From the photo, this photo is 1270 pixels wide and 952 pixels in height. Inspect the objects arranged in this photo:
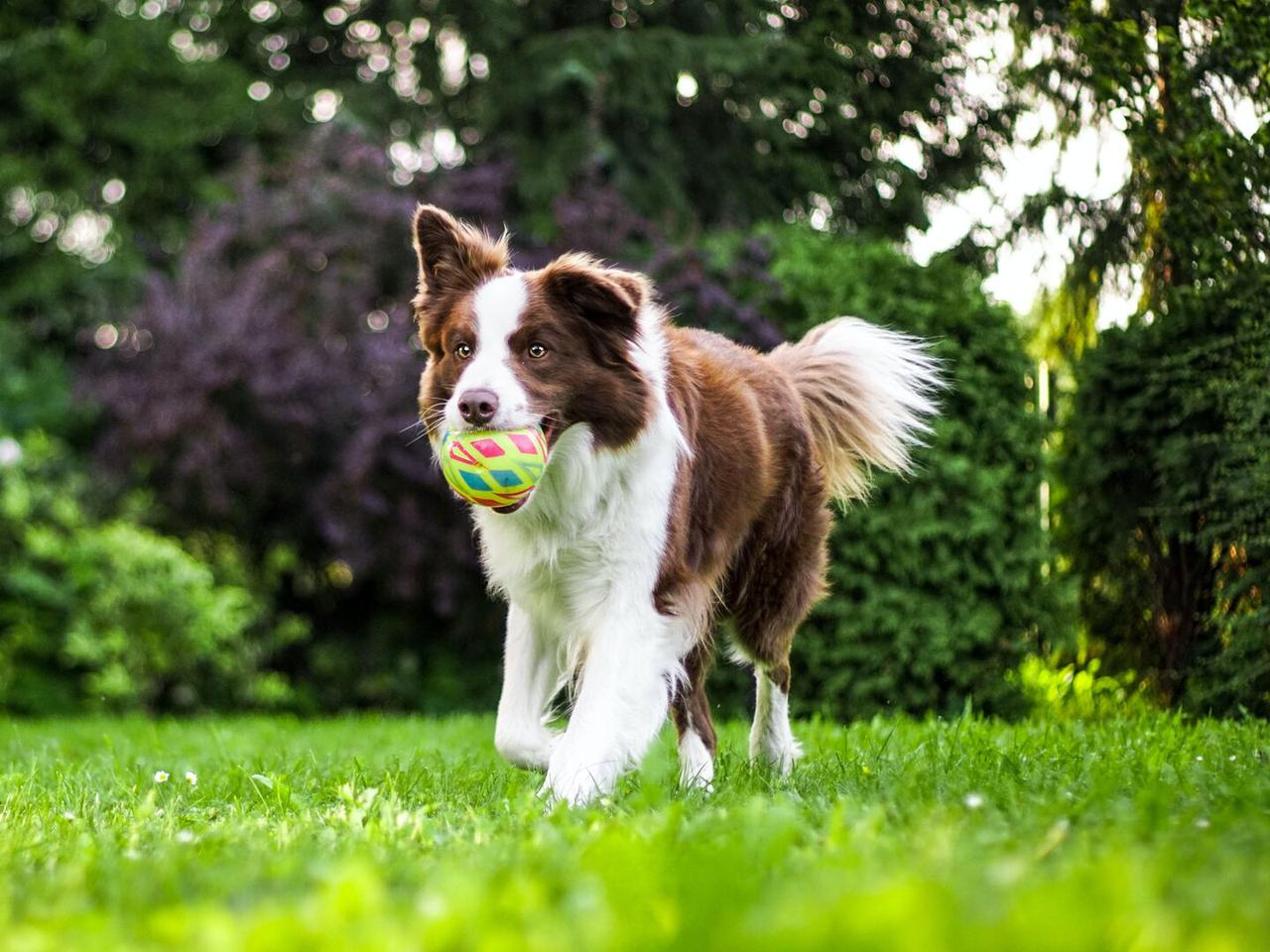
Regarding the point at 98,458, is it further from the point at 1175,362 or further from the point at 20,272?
the point at 1175,362

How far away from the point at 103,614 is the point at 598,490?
7.44m

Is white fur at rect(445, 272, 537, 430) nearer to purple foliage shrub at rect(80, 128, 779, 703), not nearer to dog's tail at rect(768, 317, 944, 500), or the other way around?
dog's tail at rect(768, 317, 944, 500)

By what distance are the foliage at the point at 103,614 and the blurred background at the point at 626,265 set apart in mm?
38

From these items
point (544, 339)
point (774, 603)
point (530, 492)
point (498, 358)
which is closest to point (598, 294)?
point (544, 339)

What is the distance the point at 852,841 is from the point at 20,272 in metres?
12.2

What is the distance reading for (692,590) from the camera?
4.38 metres

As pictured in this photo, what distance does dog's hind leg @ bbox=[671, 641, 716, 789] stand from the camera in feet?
15.5

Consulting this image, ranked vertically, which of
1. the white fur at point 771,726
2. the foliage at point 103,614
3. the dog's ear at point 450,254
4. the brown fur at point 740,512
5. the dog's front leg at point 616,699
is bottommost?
the foliage at point 103,614

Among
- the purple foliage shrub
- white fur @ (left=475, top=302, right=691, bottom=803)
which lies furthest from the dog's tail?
the purple foliage shrub

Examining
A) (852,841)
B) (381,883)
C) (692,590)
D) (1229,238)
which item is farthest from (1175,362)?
(381,883)

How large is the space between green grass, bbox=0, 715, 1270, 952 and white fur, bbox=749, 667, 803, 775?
24cm

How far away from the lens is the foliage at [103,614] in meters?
10.2

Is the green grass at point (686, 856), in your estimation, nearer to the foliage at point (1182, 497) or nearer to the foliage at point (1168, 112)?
the foliage at point (1182, 497)

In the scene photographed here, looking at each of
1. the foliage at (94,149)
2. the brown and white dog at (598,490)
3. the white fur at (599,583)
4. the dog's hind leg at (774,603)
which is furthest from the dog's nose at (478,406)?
the foliage at (94,149)
